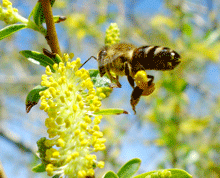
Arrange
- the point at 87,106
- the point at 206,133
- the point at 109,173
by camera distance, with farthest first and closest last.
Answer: the point at 206,133 < the point at 87,106 < the point at 109,173

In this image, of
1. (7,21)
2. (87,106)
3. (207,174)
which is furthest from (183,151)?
(7,21)

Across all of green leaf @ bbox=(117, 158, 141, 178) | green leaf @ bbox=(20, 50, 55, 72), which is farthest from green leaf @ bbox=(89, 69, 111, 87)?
green leaf @ bbox=(117, 158, 141, 178)

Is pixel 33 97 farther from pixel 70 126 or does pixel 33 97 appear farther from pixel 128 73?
pixel 128 73

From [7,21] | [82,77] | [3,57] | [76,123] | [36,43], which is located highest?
[36,43]

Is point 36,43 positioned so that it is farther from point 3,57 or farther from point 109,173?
point 109,173

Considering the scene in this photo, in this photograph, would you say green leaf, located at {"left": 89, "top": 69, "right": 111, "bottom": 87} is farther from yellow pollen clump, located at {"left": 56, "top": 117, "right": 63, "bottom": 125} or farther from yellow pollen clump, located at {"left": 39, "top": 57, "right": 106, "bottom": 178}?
yellow pollen clump, located at {"left": 56, "top": 117, "right": 63, "bottom": 125}

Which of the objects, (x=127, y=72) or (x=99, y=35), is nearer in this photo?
(x=127, y=72)
